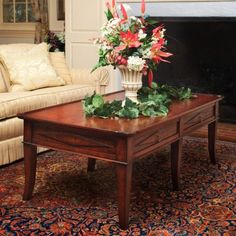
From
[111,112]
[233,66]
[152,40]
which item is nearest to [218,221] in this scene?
[111,112]

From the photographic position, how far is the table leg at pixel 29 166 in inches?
104

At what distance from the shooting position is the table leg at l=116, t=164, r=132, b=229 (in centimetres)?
228

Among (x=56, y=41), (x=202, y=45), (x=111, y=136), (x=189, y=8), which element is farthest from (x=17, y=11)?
(x=111, y=136)

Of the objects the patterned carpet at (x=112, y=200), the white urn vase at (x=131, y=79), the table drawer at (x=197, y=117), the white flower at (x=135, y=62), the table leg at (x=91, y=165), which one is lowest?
the patterned carpet at (x=112, y=200)

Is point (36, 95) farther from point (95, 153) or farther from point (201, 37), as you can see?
point (201, 37)

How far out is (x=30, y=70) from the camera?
12.9 feet

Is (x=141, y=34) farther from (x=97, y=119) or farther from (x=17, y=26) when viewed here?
(x=17, y=26)

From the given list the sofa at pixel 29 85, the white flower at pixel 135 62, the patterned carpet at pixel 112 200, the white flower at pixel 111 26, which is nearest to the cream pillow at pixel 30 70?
the sofa at pixel 29 85

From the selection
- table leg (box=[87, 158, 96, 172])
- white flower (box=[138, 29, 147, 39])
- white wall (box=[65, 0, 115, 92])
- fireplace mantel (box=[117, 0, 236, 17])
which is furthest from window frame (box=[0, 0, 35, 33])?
white flower (box=[138, 29, 147, 39])

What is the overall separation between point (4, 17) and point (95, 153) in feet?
18.4

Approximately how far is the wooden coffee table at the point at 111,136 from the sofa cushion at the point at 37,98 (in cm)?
59

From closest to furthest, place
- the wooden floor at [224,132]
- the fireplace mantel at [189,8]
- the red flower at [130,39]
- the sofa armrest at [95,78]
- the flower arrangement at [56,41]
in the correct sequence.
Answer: the red flower at [130,39]
the sofa armrest at [95,78]
the wooden floor at [224,132]
the fireplace mantel at [189,8]
the flower arrangement at [56,41]

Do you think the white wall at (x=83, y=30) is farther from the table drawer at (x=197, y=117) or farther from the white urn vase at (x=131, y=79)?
the white urn vase at (x=131, y=79)

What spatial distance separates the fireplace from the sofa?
129 cm
